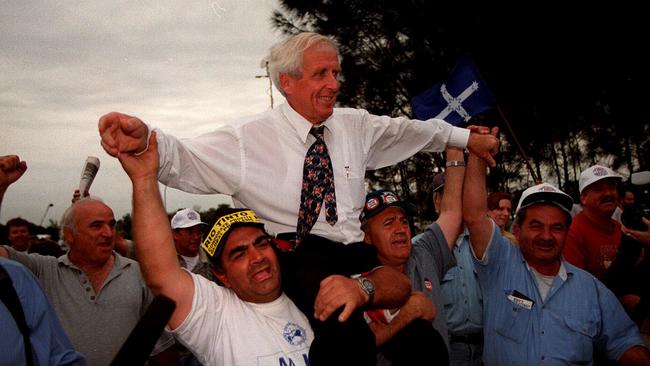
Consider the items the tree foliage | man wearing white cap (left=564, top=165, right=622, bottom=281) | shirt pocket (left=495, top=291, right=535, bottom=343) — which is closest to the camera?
shirt pocket (left=495, top=291, right=535, bottom=343)

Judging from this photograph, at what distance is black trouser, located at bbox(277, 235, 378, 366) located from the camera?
2.26 meters

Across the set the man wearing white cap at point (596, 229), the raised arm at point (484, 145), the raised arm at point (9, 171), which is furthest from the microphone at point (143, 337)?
the man wearing white cap at point (596, 229)

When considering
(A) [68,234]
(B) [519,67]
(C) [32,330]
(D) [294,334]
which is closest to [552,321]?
(D) [294,334]

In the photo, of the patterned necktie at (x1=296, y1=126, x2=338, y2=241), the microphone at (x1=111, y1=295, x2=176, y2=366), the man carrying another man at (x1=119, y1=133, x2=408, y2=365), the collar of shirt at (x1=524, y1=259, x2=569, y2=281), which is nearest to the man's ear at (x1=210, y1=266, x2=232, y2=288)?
the man carrying another man at (x1=119, y1=133, x2=408, y2=365)

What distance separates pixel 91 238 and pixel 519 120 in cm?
938

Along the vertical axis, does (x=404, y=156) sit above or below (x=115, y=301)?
above

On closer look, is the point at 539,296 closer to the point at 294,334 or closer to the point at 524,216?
the point at 524,216

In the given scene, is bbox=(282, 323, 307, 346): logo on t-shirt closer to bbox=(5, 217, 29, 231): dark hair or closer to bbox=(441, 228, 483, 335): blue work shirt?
bbox=(441, 228, 483, 335): blue work shirt

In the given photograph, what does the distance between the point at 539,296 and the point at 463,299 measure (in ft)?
2.77

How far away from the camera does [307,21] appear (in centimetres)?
1388

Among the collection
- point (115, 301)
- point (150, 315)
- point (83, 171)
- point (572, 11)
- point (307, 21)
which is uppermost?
point (307, 21)

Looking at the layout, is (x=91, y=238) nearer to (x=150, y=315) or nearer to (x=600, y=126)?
(x=150, y=315)

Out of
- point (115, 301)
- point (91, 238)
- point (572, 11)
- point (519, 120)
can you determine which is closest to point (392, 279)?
point (115, 301)

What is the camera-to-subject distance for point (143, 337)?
3.39 ft
